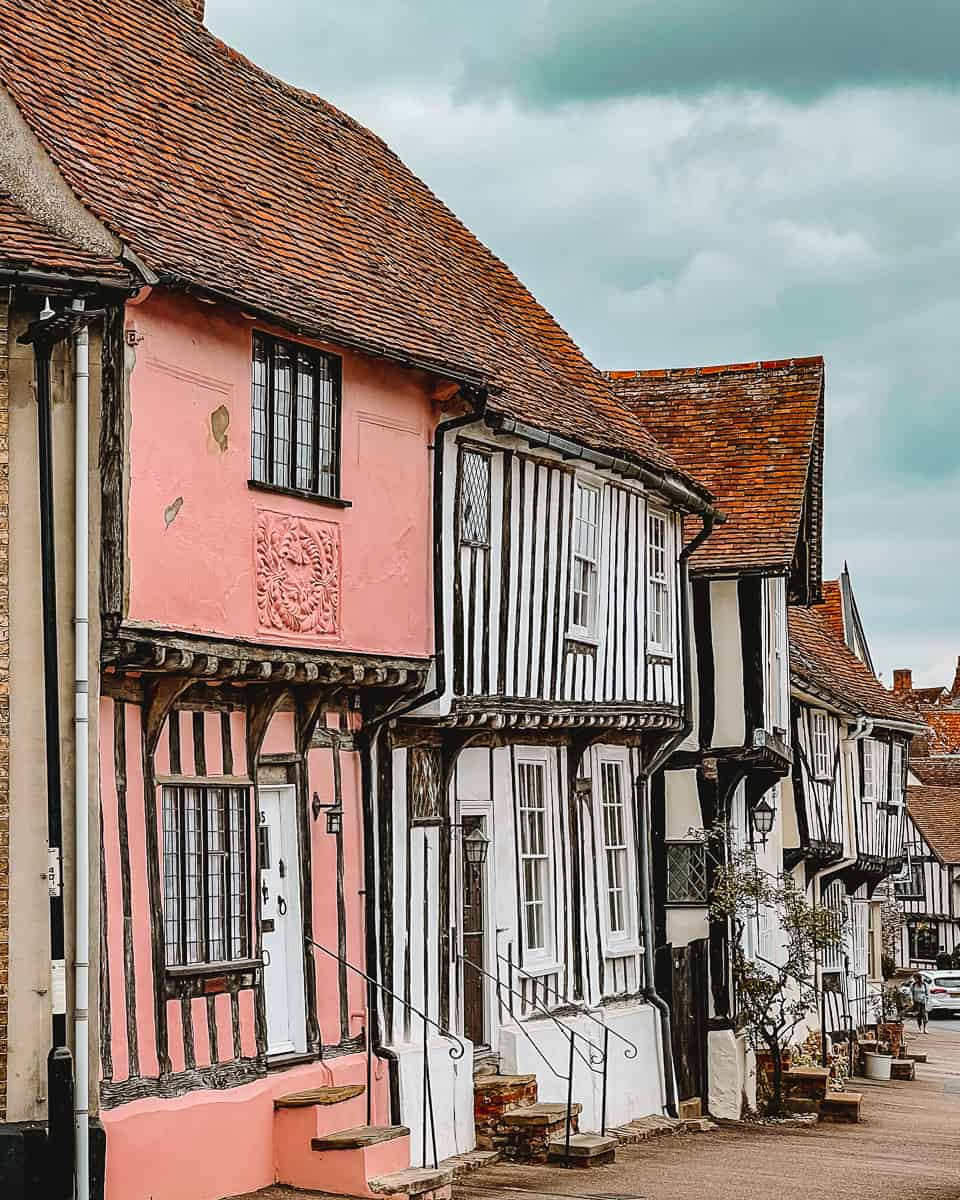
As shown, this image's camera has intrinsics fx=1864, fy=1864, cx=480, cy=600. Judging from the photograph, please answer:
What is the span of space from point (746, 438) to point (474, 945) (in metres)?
10.1

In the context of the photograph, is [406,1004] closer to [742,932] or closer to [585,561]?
[585,561]

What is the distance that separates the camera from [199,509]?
41.2ft

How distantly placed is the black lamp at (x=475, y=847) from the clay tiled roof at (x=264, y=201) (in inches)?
148

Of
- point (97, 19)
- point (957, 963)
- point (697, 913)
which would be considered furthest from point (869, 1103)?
point (957, 963)

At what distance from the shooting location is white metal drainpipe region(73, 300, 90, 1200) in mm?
11438

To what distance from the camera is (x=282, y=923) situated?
14047 millimetres

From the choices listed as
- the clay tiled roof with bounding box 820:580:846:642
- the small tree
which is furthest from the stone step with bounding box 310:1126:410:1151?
the clay tiled roof with bounding box 820:580:846:642

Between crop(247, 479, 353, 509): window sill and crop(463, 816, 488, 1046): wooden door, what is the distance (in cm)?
412

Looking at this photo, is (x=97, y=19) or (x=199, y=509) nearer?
(x=199, y=509)

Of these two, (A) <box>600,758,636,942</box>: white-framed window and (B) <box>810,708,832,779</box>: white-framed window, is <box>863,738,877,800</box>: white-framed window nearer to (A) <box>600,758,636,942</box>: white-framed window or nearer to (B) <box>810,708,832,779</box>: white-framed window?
(B) <box>810,708,832,779</box>: white-framed window

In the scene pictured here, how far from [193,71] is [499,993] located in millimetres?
8797

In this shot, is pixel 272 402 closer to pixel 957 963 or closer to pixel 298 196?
pixel 298 196

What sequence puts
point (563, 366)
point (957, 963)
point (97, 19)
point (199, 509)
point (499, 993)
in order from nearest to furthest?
1. point (199, 509)
2. point (97, 19)
3. point (499, 993)
4. point (563, 366)
5. point (957, 963)

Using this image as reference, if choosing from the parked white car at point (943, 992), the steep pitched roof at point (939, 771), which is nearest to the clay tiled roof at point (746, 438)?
A: the parked white car at point (943, 992)
